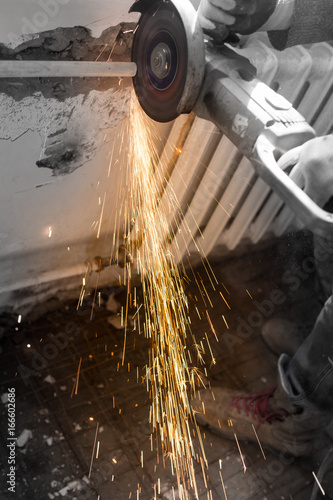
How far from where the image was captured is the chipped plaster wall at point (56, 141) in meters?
1.73

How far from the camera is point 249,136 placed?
1.52 m

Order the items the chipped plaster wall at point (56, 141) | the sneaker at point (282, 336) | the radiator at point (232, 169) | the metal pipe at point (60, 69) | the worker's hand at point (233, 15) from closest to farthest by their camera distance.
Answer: the worker's hand at point (233, 15)
the metal pipe at point (60, 69)
the chipped plaster wall at point (56, 141)
the radiator at point (232, 169)
the sneaker at point (282, 336)

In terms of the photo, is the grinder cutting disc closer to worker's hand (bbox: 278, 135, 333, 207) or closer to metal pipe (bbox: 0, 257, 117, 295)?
worker's hand (bbox: 278, 135, 333, 207)

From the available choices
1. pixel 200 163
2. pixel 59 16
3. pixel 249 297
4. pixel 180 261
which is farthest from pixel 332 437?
pixel 59 16

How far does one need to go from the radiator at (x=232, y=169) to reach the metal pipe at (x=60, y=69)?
60 centimetres

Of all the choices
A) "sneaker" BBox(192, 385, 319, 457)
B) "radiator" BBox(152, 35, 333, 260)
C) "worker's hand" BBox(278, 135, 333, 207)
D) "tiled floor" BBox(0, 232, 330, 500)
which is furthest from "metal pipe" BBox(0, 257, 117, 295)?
"worker's hand" BBox(278, 135, 333, 207)

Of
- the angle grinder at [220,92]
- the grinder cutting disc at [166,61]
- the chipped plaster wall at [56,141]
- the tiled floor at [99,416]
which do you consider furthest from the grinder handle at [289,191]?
the tiled floor at [99,416]

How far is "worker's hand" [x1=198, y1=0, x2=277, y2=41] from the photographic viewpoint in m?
1.45

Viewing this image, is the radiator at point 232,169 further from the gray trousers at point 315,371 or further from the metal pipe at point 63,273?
the gray trousers at point 315,371

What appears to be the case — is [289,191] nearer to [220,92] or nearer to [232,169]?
[220,92]

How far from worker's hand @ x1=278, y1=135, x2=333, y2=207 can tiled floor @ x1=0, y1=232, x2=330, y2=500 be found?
1.30 metres

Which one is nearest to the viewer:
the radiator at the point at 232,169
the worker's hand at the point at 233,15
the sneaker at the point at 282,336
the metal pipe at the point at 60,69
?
the worker's hand at the point at 233,15

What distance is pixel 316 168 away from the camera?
136 centimetres

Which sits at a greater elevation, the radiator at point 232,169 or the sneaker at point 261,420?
the radiator at point 232,169
